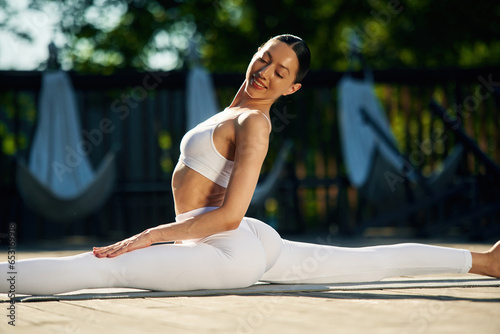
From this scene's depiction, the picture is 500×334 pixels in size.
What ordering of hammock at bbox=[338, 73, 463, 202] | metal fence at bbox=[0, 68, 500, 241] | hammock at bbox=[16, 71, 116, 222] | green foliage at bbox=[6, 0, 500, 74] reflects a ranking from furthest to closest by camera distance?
green foliage at bbox=[6, 0, 500, 74], metal fence at bbox=[0, 68, 500, 241], hammock at bbox=[338, 73, 463, 202], hammock at bbox=[16, 71, 116, 222]

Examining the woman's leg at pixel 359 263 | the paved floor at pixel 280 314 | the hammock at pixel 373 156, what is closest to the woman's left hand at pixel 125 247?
the paved floor at pixel 280 314

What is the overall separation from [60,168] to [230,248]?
488 cm

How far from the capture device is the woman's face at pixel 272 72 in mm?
2850

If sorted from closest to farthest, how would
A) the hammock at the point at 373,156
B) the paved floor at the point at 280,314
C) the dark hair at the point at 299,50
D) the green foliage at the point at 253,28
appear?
the paved floor at the point at 280,314 → the dark hair at the point at 299,50 → the hammock at the point at 373,156 → the green foliage at the point at 253,28

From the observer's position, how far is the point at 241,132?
2.67 metres

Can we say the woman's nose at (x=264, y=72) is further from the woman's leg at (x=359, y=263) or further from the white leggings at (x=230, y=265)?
the woman's leg at (x=359, y=263)

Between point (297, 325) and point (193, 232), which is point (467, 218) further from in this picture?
point (297, 325)

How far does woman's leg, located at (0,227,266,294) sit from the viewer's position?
103 inches

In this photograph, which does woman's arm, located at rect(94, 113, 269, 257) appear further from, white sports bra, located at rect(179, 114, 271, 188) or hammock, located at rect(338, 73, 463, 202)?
hammock, located at rect(338, 73, 463, 202)

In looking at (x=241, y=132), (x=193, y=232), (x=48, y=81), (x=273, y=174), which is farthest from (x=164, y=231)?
(x=48, y=81)

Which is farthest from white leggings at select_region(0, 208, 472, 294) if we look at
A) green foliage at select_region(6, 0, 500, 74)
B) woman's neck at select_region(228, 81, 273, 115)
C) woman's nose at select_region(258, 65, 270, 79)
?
green foliage at select_region(6, 0, 500, 74)

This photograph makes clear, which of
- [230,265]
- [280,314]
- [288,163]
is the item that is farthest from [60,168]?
[280,314]

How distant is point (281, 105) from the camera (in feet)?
30.0

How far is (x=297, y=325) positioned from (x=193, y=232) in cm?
82
